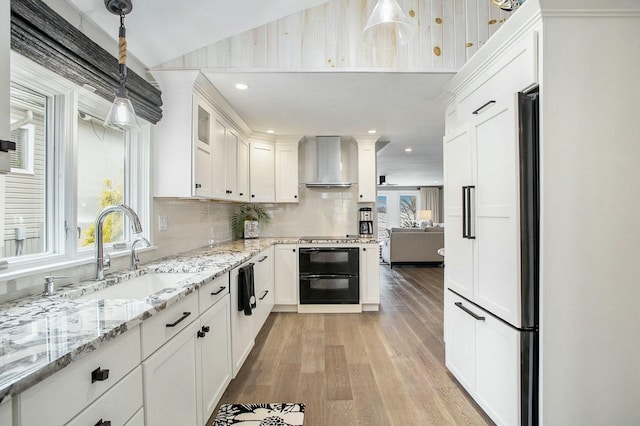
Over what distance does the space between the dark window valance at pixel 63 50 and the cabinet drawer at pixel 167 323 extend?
1226mm

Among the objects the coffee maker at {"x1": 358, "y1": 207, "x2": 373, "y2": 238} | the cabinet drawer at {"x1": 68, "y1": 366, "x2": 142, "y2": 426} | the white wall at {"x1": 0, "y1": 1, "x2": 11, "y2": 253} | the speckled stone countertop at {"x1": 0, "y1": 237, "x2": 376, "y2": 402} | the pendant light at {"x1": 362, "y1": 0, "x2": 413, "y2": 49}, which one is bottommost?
the cabinet drawer at {"x1": 68, "y1": 366, "x2": 142, "y2": 426}

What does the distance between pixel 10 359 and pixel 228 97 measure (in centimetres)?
254

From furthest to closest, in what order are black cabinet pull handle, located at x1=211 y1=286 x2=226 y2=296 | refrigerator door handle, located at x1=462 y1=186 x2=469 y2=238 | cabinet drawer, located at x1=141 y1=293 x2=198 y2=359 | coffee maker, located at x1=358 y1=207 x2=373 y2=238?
coffee maker, located at x1=358 y1=207 x2=373 y2=238 → refrigerator door handle, located at x1=462 y1=186 x2=469 y2=238 → black cabinet pull handle, located at x1=211 y1=286 x2=226 y2=296 → cabinet drawer, located at x1=141 y1=293 x2=198 y2=359

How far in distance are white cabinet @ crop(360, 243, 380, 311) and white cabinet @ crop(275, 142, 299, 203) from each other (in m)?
1.21

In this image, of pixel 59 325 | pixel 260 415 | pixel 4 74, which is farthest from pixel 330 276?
pixel 4 74

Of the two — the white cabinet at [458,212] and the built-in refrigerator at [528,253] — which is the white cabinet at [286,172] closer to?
the white cabinet at [458,212]

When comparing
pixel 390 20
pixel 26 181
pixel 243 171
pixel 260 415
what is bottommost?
pixel 260 415

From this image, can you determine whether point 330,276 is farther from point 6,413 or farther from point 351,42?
point 6,413

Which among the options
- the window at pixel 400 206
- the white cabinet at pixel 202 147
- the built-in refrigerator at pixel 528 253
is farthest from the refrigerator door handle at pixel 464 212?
the window at pixel 400 206

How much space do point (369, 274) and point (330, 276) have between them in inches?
19.0

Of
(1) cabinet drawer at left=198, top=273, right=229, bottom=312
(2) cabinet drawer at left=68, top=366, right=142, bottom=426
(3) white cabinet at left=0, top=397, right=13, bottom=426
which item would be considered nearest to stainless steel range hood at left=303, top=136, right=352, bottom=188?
(1) cabinet drawer at left=198, top=273, right=229, bottom=312

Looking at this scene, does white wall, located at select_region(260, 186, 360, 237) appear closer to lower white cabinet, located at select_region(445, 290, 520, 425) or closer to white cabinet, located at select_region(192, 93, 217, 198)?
white cabinet, located at select_region(192, 93, 217, 198)

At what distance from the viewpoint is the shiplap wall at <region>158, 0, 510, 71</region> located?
2314 millimetres

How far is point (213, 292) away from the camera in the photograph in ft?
5.90
